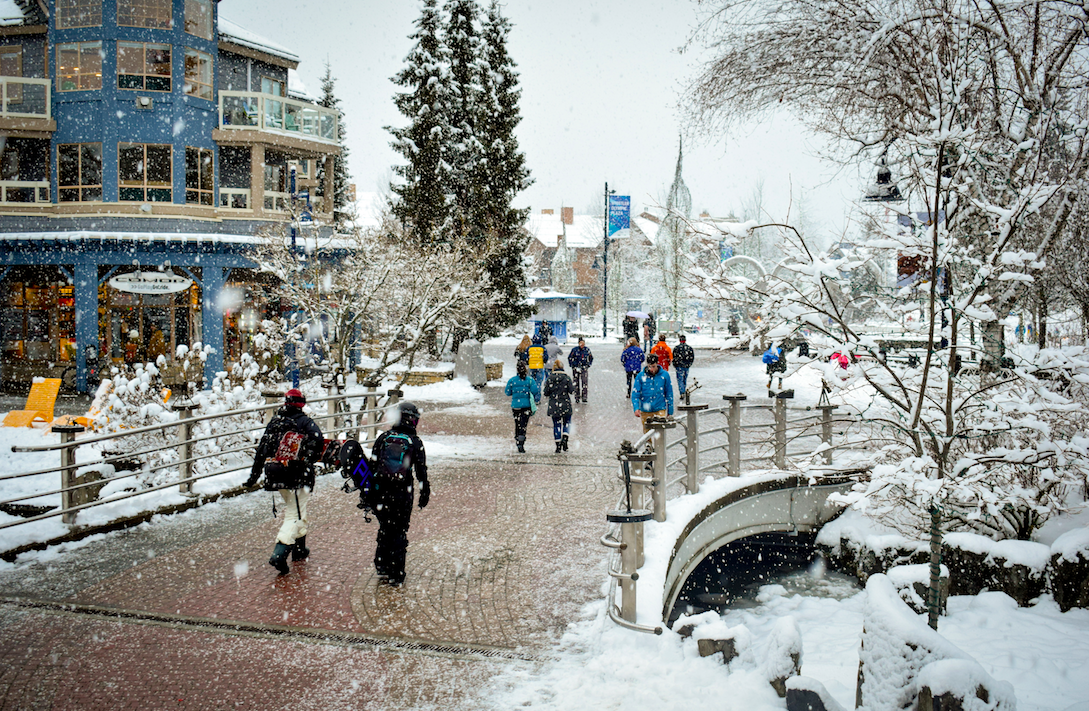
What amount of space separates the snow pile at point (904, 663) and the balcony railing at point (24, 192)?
90.0 feet

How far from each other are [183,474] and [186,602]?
367 cm

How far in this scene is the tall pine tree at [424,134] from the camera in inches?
1046

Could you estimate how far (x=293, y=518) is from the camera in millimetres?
6824

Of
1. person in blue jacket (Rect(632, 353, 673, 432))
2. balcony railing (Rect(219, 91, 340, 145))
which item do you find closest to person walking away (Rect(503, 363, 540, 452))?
person in blue jacket (Rect(632, 353, 673, 432))

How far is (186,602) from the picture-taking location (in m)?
6.00

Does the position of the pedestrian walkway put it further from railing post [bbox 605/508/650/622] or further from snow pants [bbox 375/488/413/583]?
railing post [bbox 605/508/650/622]

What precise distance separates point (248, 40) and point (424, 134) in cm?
737

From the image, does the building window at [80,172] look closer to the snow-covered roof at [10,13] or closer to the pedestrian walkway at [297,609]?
the snow-covered roof at [10,13]

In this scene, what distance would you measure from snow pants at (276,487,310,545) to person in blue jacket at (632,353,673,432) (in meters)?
5.66

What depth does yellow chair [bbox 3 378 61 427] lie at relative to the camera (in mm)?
14102

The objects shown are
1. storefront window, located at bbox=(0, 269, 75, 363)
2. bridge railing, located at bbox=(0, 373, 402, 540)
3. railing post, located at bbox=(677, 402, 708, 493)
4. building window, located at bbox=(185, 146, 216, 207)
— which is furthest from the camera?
storefront window, located at bbox=(0, 269, 75, 363)

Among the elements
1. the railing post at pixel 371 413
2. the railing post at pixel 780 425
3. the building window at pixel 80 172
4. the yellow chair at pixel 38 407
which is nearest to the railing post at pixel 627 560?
the railing post at pixel 780 425

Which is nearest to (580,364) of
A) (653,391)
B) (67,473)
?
(653,391)

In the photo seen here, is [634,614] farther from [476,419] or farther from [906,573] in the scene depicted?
[476,419]
